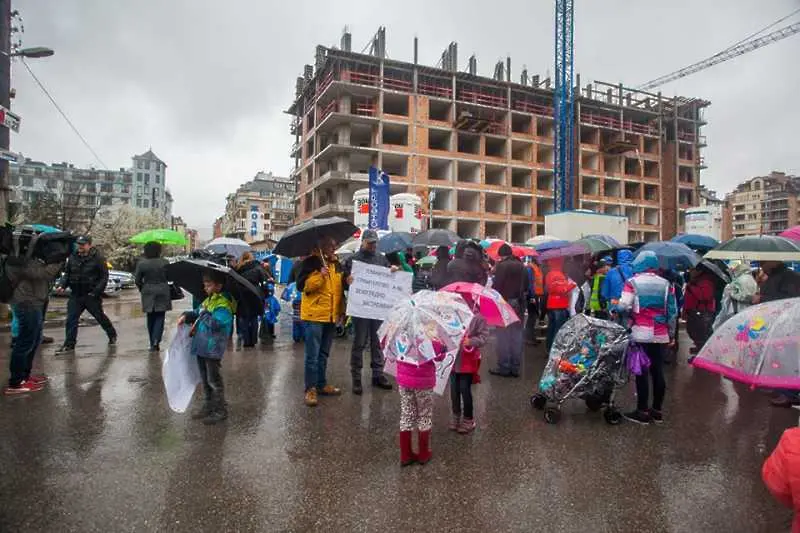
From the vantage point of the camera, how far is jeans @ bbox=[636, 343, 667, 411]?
4805mm

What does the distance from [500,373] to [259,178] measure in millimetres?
108562

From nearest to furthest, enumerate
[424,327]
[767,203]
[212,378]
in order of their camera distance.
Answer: [424,327], [212,378], [767,203]

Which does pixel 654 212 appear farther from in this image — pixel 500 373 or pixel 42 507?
pixel 42 507

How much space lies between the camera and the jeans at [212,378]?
4.75 metres

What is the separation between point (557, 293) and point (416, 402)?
465cm

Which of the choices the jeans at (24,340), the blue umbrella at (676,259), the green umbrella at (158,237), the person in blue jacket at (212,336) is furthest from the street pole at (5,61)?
the blue umbrella at (676,259)

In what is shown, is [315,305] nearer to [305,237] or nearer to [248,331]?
[305,237]

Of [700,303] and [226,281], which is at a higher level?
[226,281]

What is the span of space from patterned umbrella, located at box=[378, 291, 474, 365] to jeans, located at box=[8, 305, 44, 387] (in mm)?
4824

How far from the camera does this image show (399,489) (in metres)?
3.35

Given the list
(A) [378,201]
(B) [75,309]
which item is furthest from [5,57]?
(A) [378,201]

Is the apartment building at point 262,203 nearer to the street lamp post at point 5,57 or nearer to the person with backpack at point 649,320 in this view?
the street lamp post at point 5,57

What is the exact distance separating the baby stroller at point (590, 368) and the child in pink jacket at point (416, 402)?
175cm

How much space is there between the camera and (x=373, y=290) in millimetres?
5762
